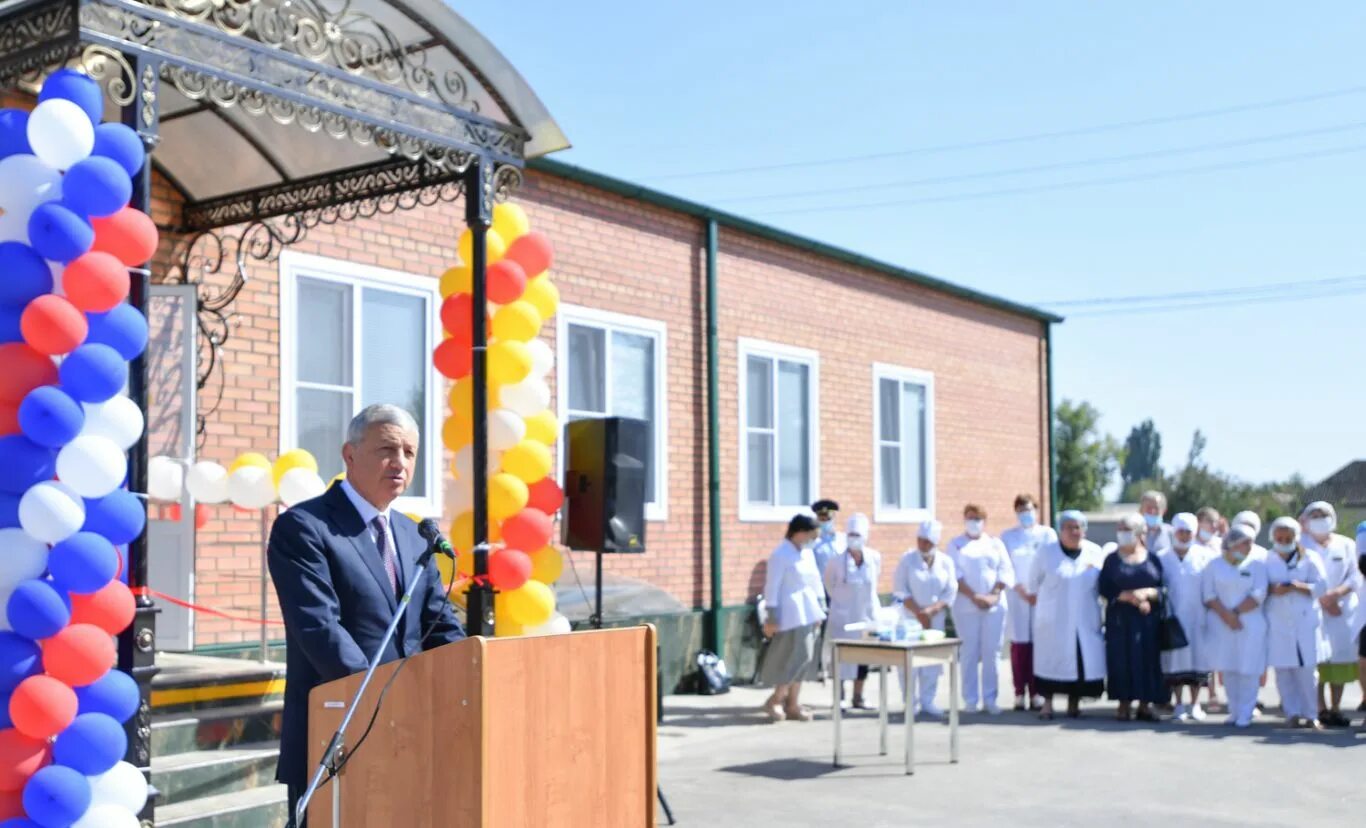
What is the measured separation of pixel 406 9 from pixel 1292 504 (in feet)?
206

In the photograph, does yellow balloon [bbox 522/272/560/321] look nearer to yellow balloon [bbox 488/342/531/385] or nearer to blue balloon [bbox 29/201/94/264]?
yellow balloon [bbox 488/342/531/385]

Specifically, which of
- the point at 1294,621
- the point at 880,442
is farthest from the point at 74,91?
the point at 880,442

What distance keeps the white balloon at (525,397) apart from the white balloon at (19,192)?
3.33m

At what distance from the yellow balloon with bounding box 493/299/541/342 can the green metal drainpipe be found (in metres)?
6.42

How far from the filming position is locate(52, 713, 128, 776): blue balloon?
18.6ft

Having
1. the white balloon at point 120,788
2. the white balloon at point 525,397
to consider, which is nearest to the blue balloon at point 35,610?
the white balloon at point 120,788

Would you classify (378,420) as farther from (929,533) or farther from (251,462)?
(929,533)

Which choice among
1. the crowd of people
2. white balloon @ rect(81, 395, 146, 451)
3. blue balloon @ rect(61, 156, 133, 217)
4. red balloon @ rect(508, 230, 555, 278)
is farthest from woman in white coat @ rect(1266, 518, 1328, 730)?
blue balloon @ rect(61, 156, 133, 217)

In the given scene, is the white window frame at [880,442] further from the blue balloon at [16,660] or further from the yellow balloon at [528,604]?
the blue balloon at [16,660]

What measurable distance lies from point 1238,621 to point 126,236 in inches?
397

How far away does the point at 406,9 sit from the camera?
26.2 ft

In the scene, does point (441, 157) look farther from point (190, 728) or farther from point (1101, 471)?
point (1101, 471)

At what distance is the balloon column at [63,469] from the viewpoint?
5.59m

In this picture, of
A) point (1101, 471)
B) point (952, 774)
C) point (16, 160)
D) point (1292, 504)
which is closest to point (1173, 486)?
point (1292, 504)
